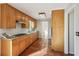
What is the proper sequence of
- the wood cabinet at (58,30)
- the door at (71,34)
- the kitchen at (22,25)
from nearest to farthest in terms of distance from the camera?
the kitchen at (22,25) < the door at (71,34) < the wood cabinet at (58,30)

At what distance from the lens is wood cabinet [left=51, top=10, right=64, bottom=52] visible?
4652 millimetres

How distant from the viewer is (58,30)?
4742 millimetres

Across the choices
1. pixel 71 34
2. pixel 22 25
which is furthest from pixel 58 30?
pixel 22 25

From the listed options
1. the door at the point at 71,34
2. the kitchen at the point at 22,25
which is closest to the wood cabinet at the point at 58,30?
the kitchen at the point at 22,25

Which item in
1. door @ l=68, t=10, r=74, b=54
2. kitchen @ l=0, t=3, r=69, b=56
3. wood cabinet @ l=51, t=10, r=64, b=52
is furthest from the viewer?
wood cabinet @ l=51, t=10, r=64, b=52

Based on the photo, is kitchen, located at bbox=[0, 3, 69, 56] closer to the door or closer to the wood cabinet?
the wood cabinet

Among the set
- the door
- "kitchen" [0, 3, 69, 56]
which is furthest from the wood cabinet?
the door

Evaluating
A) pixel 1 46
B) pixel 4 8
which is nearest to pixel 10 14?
pixel 4 8

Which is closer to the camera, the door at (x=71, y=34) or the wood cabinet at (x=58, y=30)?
the door at (x=71, y=34)

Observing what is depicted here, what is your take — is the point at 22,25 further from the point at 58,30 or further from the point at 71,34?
the point at 71,34

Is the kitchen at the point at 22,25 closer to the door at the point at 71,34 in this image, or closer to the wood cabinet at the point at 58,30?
the wood cabinet at the point at 58,30

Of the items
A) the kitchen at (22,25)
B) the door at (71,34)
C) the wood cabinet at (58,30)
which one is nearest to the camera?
the kitchen at (22,25)

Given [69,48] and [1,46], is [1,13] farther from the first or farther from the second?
[69,48]

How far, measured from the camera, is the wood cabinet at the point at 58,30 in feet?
15.3
